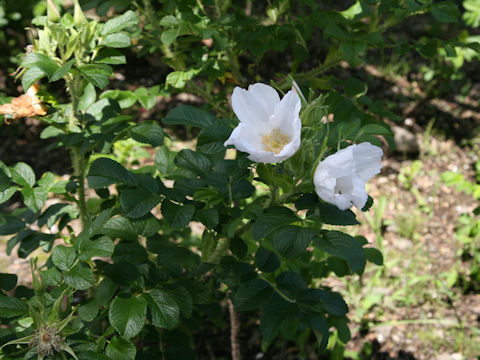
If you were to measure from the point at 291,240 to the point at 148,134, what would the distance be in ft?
1.87

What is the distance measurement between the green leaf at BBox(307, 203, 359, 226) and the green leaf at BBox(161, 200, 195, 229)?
0.27 meters

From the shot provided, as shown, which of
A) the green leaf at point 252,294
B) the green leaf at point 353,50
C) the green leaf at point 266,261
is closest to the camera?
the green leaf at point 252,294

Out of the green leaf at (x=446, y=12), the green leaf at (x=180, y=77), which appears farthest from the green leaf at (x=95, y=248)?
the green leaf at (x=446, y=12)

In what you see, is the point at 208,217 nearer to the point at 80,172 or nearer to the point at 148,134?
the point at 148,134

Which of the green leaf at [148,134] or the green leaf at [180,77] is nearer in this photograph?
the green leaf at [148,134]

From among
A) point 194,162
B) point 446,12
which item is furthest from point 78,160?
point 446,12

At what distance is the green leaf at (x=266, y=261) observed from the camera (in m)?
1.23

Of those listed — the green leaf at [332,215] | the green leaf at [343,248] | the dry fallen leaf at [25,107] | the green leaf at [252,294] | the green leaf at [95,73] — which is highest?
the green leaf at [95,73]

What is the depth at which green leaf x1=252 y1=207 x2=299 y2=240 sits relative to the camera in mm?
863

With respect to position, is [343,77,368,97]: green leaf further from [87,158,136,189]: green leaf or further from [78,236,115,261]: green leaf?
[78,236,115,261]: green leaf

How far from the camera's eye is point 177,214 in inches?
39.8

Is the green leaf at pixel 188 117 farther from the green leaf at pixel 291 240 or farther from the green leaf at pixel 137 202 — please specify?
the green leaf at pixel 291 240

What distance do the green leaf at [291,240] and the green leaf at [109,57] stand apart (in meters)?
0.61

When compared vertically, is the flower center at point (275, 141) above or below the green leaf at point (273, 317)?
above
